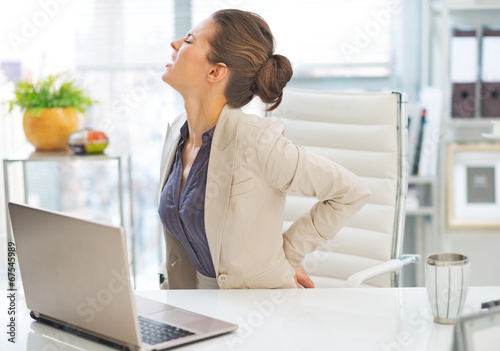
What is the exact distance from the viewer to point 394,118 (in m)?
1.96

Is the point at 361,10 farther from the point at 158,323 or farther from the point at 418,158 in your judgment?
the point at 158,323

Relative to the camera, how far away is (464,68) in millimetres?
2773

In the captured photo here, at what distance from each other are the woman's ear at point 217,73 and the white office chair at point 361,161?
39 cm

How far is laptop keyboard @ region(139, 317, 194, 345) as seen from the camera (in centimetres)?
115

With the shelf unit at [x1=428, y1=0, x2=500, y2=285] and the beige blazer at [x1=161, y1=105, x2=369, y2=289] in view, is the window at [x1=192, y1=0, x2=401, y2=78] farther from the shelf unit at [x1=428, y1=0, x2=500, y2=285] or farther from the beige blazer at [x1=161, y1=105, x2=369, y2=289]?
the beige blazer at [x1=161, y1=105, x2=369, y2=289]

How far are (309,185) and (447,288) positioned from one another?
45 cm

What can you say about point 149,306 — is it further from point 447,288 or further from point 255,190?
point 447,288

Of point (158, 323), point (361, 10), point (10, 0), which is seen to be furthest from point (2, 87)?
point (158, 323)

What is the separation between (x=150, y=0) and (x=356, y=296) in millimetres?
2195

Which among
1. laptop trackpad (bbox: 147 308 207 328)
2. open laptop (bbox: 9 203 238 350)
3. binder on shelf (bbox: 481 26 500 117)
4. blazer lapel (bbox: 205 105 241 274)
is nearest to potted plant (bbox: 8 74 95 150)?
blazer lapel (bbox: 205 105 241 274)

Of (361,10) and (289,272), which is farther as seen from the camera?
(361,10)

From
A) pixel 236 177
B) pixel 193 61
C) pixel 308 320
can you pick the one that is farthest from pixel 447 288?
pixel 193 61

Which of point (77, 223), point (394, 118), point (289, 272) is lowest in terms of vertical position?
point (289, 272)

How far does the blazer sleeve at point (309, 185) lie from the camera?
1567mm
